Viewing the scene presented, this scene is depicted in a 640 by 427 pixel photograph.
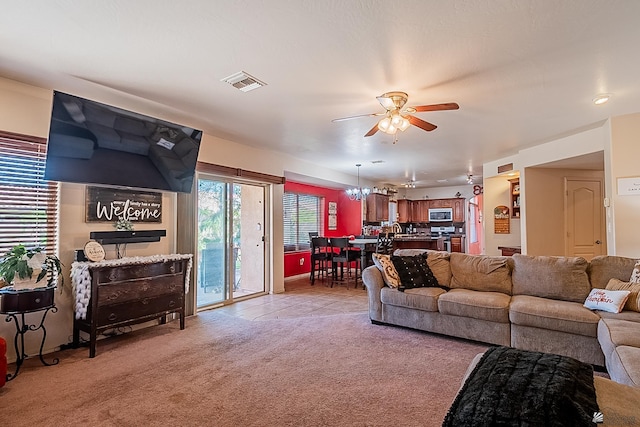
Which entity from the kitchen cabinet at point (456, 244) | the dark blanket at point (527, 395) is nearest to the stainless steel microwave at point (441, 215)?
the kitchen cabinet at point (456, 244)

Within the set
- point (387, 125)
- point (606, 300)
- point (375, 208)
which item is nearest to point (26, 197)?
point (387, 125)

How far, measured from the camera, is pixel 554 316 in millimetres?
3008

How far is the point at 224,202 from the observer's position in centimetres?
531

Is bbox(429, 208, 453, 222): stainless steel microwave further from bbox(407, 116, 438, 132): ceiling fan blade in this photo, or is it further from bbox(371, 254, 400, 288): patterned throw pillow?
bbox(407, 116, 438, 132): ceiling fan blade

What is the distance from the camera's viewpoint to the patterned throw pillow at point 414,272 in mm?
4031

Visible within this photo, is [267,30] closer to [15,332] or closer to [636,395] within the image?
[636,395]

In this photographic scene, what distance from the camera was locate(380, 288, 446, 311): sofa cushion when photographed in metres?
3.72

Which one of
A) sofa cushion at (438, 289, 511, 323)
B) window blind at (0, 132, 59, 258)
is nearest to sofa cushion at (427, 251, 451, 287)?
sofa cushion at (438, 289, 511, 323)

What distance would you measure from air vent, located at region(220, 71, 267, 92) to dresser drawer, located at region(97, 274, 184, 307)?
2.25 metres

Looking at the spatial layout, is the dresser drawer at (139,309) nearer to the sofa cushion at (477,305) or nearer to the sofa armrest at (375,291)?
the sofa armrest at (375,291)

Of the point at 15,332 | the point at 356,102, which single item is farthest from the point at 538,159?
the point at 15,332

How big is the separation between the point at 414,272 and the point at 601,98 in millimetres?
2648

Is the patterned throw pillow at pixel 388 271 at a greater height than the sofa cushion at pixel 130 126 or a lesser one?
lesser

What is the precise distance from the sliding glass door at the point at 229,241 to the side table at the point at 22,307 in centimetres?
195
